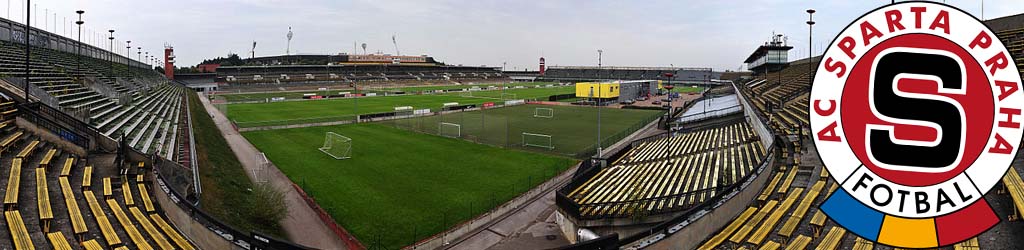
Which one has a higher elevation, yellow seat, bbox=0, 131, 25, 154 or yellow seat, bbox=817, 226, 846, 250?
yellow seat, bbox=0, 131, 25, 154

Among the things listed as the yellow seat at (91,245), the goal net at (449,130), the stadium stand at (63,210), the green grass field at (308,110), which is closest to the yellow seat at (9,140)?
the stadium stand at (63,210)

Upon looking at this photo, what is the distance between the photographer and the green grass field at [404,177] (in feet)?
69.9

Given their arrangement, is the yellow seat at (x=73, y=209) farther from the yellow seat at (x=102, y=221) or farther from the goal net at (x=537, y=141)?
the goal net at (x=537, y=141)

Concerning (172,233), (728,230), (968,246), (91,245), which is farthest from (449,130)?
(968,246)

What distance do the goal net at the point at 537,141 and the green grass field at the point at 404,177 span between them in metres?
2.79

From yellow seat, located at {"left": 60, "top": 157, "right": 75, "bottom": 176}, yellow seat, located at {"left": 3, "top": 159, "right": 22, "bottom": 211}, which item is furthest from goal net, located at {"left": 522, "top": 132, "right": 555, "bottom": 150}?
yellow seat, located at {"left": 3, "top": 159, "right": 22, "bottom": 211}

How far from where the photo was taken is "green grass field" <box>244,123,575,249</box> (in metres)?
21.3

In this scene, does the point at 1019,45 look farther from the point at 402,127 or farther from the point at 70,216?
the point at 402,127

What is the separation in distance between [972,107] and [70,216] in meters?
15.8

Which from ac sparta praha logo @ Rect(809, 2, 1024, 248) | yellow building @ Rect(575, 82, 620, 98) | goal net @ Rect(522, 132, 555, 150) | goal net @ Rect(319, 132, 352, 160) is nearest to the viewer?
ac sparta praha logo @ Rect(809, 2, 1024, 248)

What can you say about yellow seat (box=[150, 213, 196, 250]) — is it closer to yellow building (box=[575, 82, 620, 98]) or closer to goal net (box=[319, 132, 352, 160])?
goal net (box=[319, 132, 352, 160])

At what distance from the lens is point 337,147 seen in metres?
37.8

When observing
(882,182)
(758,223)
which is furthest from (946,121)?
(758,223)

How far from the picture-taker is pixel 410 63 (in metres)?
164
